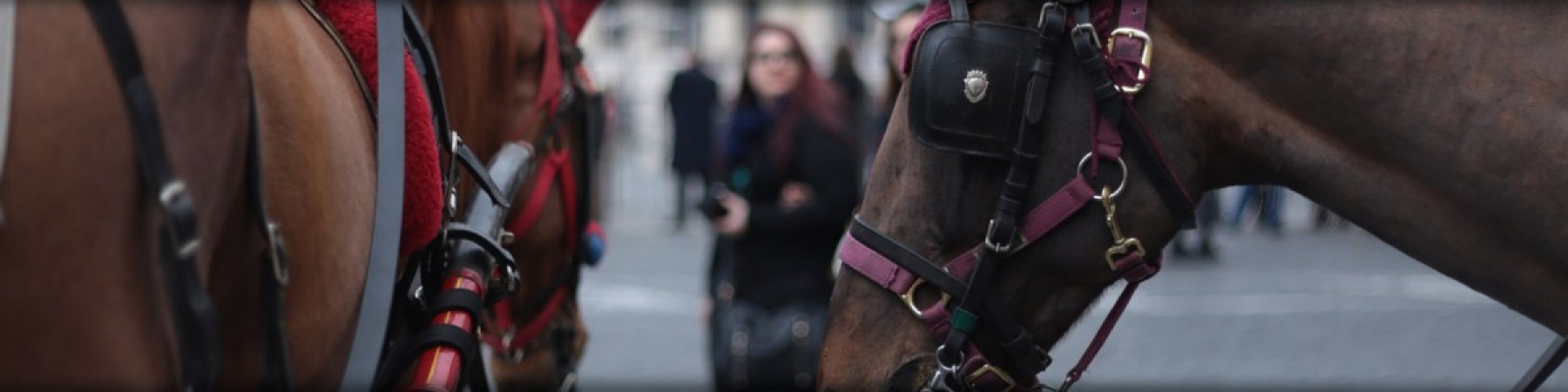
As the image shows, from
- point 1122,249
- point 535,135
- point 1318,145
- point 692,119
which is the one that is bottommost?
point 692,119

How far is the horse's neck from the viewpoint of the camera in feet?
7.79

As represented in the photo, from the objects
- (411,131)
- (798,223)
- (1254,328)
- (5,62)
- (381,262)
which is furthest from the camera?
(1254,328)

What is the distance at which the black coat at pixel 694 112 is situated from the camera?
1524cm

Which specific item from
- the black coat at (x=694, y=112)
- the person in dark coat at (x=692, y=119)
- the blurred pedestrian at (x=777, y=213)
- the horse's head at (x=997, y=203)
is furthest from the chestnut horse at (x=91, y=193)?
the black coat at (x=694, y=112)

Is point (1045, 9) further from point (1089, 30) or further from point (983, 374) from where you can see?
point (983, 374)

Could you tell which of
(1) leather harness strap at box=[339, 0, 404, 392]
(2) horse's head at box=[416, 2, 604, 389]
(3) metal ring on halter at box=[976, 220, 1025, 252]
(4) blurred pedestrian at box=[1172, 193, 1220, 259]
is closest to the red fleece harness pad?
(1) leather harness strap at box=[339, 0, 404, 392]

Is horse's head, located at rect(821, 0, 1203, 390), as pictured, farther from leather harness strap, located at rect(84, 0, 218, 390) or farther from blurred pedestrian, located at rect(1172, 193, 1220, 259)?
blurred pedestrian, located at rect(1172, 193, 1220, 259)

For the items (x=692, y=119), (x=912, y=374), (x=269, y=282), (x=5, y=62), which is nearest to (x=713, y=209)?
(x=912, y=374)

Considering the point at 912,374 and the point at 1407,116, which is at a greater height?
the point at 1407,116

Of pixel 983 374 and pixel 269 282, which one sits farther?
pixel 983 374

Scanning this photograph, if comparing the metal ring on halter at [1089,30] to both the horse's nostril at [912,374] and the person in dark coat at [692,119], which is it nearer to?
the horse's nostril at [912,374]

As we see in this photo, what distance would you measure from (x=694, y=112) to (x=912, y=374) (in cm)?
1313

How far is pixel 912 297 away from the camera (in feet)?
8.38

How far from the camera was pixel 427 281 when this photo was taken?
259 centimetres
